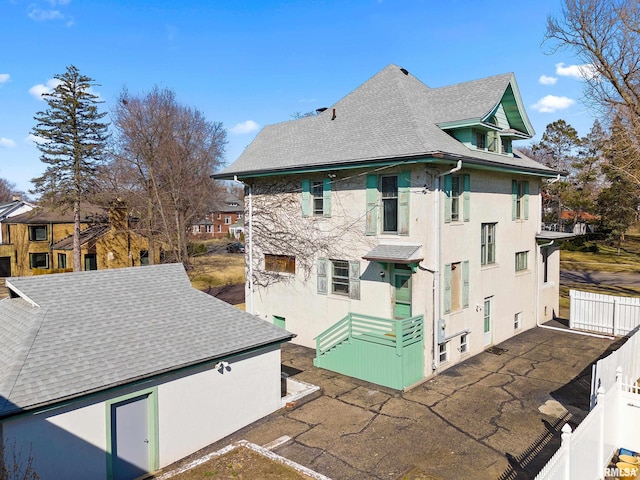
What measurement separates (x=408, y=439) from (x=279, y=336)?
403 centimetres

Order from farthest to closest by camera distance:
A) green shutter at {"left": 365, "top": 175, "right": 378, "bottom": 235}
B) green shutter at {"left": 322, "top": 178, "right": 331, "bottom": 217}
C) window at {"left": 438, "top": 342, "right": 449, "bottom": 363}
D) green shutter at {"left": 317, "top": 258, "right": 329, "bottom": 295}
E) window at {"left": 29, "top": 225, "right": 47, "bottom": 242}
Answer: window at {"left": 29, "top": 225, "right": 47, "bottom": 242} → green shutter at {"left": 317, "top": 258, "right": 329, "bottom": 295} → green shutter at {"left": 322, "top": 178, "right": 331, "bottom": 217} → green shutter at {"left": 365, "top": 175, "right": 378, "bottom": 235} → window at {"left": 438, "top": 342, "right": 449, "bottom": 363}

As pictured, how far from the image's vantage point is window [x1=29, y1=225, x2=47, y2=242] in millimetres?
37975

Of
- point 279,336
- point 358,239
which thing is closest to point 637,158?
point 358,239

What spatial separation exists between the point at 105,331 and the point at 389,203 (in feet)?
30.9

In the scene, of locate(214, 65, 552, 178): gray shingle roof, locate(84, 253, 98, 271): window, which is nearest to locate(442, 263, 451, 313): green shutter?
locate(214, 65, 552, 178): gray shingle roof

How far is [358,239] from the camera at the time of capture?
51.4 feet

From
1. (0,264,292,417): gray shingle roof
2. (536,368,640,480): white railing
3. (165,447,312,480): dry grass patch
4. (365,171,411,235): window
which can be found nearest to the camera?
(536,368,640,480): white railing

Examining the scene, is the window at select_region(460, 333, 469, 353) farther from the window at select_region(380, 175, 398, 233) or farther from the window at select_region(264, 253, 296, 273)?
the window at select_region(264, 253, 296, 273)

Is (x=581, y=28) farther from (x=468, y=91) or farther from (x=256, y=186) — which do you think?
(x=256, y=186)

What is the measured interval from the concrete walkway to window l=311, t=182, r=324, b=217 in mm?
5724

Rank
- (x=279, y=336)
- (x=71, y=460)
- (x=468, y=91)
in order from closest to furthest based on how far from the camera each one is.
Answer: (x=71, y=460) → (x=279, y=336) → (x=468, y=91)

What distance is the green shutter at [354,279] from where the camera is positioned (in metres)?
15.8

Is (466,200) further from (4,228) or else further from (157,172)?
(4,228)

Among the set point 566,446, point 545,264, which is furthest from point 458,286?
Answer: point 566,446
